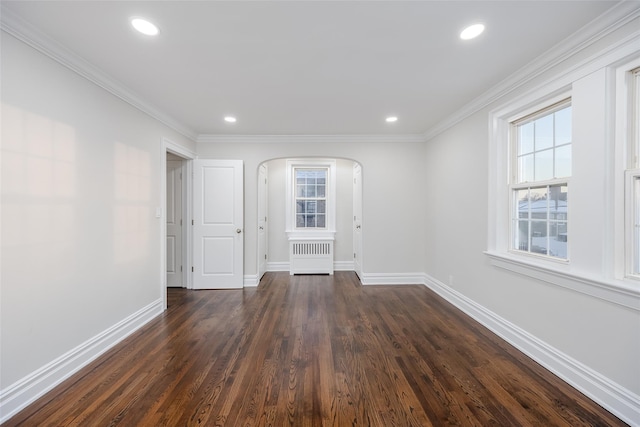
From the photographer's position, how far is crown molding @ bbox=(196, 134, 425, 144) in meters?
4.48

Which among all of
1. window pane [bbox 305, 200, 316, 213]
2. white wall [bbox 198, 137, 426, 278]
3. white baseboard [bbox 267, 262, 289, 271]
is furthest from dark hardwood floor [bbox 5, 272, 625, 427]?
window pane [bbox 305, 200, 316, 213]

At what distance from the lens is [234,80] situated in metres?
2.60

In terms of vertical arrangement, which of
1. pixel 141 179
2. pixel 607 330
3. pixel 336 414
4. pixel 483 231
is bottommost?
pixel 336 414

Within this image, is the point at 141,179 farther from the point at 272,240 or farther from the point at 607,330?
the point at 607,330

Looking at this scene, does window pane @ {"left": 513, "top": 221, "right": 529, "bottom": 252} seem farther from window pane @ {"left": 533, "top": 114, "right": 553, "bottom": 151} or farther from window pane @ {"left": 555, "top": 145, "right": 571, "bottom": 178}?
window pane @ {"left": 533, "top": 114, "right": 553, "bottom": 151}

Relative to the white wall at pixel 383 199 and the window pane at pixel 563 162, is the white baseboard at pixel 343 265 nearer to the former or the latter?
the white wall at pixel 383 199

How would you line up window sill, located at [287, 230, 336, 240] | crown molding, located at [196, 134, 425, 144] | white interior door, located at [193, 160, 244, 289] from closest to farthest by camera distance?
white interior door, located at [193, 160, 244, 289]
crown molding, located at [196, 134, 425, 144]
window sill, located at [287, 230, 336, 240]

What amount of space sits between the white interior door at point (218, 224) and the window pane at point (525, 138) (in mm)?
3662

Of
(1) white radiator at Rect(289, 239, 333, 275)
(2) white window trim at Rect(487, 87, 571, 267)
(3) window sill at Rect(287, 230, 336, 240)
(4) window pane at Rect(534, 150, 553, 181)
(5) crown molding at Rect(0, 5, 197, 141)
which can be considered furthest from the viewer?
(3) window sill at Rect(287, 230, 336, 240)

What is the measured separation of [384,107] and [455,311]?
2.64 m

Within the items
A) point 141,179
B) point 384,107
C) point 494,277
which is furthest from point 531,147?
point 141,179

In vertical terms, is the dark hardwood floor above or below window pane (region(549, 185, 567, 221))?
below

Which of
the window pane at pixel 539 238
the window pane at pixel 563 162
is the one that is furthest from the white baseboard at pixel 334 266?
the window pane at pixel 563 162

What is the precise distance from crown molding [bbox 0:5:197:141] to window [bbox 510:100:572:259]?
3.88 metres
